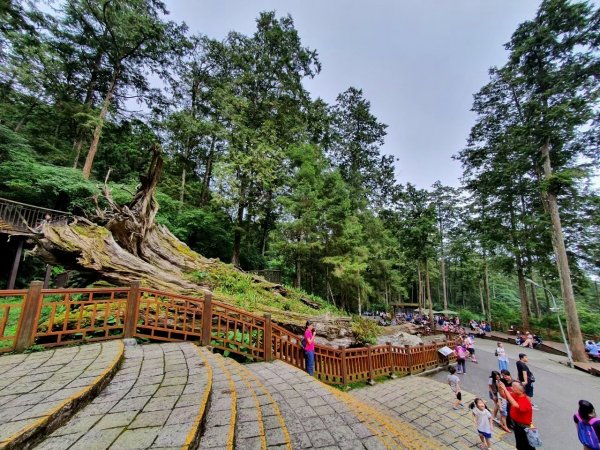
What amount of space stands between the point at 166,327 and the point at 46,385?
2.29m

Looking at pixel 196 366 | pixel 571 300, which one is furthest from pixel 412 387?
pixel 571 300

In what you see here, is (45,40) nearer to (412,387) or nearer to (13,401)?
(13,401)

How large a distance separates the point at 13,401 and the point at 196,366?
69.0 inches

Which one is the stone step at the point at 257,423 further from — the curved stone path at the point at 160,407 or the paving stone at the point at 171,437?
the paving stone at the point at 171,437

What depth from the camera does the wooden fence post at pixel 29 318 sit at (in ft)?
12.9

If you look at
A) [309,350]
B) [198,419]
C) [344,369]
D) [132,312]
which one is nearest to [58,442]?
[198,419]

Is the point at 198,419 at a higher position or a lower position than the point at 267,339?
higher

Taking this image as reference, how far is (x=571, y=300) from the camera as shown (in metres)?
14.1

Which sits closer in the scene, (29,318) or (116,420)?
(116,420)

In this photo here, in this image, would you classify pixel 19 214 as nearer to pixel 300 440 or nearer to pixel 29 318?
pixel 29 318

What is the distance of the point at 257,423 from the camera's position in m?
2.60

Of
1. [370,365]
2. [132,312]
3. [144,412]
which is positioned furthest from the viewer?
[370,365]

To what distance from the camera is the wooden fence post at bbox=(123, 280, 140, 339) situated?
4.84m

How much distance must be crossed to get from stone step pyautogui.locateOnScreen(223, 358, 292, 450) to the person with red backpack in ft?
15.0
